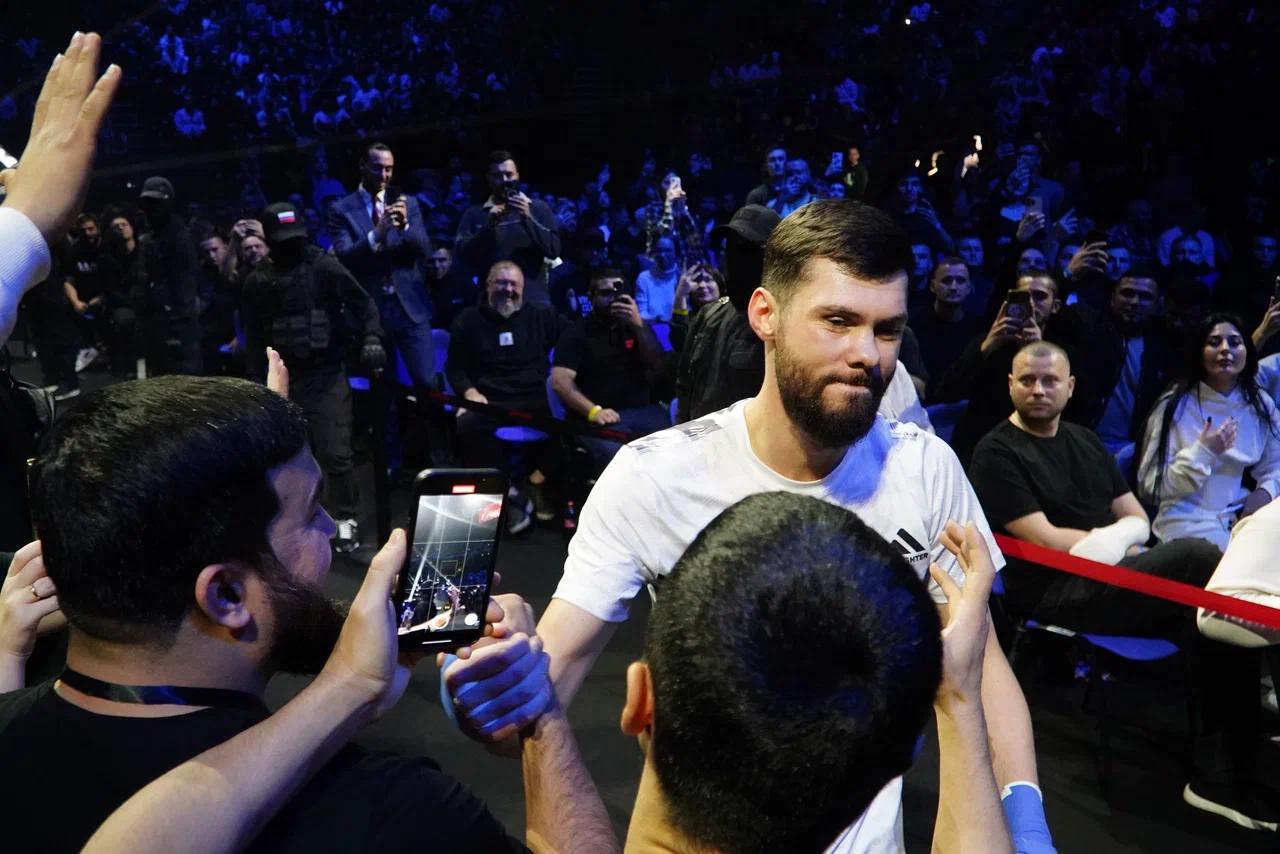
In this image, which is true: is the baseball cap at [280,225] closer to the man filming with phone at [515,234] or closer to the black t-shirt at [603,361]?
the black t-shirt at [603,361]

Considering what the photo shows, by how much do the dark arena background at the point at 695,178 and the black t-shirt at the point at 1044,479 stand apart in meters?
0.46

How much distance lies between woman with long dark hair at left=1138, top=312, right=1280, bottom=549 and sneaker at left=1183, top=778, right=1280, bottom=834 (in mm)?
1203

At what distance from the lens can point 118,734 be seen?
133 cm

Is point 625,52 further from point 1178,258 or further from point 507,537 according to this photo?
point 507,537

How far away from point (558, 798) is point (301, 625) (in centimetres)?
38

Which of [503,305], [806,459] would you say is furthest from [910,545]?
[503,305]

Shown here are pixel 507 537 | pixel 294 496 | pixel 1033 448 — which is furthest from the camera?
pixel 507 537

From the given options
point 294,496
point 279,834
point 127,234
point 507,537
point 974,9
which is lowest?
point 507,537

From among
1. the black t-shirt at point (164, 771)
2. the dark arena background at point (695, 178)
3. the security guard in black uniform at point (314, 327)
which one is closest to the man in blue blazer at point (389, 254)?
the dark arena background at point (695, 178)

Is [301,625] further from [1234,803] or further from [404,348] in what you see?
[404,348]

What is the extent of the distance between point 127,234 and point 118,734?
38.3ft

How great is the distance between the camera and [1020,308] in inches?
216

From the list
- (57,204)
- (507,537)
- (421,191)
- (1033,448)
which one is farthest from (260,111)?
(57,204)

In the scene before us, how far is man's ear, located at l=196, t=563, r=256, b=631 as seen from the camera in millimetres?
1359
